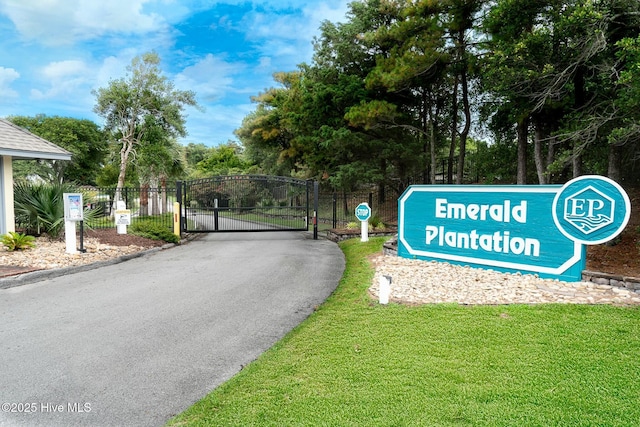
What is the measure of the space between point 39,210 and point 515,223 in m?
12.2

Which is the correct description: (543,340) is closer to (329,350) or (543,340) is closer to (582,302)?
(582,302)

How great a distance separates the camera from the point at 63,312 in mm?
5520

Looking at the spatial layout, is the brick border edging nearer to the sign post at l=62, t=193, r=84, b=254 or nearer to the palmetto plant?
the sign post at l=62, t=193, r=84, b=254

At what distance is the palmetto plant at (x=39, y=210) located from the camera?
427 inches

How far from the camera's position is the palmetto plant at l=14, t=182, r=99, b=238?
35.6 ft

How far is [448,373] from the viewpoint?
134 inches

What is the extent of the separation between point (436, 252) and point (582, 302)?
3.13 metres

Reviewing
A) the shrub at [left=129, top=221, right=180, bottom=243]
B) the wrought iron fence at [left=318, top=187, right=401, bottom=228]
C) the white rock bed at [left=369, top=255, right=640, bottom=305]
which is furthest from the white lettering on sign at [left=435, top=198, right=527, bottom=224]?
the shrub at [left=129, top=221, right=180, bottom=243]

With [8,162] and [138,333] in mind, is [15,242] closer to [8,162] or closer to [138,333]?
[8,162]

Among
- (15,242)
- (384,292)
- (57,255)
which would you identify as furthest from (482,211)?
(15,242)

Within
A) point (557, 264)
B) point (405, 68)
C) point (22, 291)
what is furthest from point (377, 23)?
point (22, 291)

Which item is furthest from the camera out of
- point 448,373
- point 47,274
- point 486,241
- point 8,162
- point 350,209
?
point 350,209

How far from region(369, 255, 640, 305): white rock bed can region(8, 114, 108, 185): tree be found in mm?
30375

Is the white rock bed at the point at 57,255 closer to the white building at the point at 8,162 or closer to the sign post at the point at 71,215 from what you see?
the sign post at the point at 71,215
